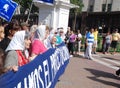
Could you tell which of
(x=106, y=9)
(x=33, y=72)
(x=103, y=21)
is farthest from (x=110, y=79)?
(x=106, y=9)

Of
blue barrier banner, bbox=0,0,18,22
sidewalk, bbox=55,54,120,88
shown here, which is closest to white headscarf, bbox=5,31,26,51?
blue barrier banner, bbox=0,0,18,22

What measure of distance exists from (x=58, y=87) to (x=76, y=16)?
187 ft

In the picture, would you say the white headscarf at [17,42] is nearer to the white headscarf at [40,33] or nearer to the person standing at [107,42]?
the white headscarf at [40,33]

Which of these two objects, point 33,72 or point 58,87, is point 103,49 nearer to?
point 58,87

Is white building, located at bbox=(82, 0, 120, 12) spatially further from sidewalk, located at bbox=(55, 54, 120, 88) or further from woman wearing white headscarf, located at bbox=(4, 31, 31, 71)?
woman wearing white headscarf, located at bbox=(4, 31, 31, 71)

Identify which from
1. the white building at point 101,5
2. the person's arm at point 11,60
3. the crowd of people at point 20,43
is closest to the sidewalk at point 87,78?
the crowd of people at point 20,43

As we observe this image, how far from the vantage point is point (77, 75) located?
13.4m

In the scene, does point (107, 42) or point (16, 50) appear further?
point (107, 42)

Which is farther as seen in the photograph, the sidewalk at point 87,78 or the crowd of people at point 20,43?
the sidewalk at point 87,78

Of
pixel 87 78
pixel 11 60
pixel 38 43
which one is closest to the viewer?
pixel 11 60

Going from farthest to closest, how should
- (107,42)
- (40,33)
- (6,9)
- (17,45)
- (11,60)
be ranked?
(107,42) → (6,9) → (40,33) → (17,45) → (11,60)

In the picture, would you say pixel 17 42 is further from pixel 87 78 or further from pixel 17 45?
pixel 87 78

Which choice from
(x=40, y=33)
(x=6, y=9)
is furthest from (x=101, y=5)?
(x=40, y=33)

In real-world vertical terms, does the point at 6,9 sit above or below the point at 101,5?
above
